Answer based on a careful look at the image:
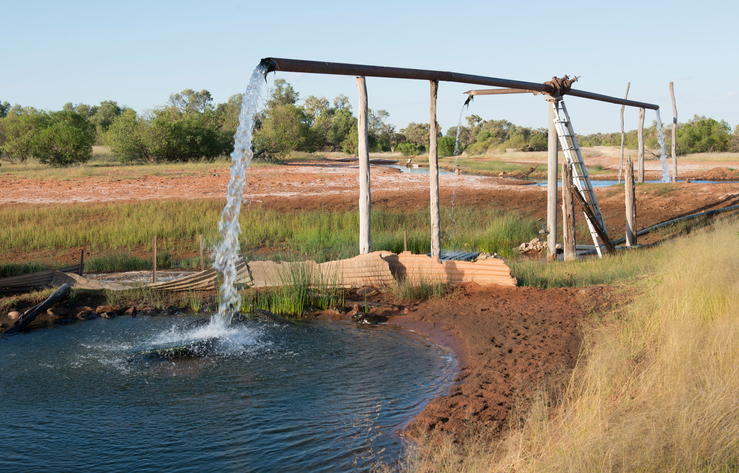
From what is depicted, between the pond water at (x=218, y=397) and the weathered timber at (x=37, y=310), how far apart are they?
172mm

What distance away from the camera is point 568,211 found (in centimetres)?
1109

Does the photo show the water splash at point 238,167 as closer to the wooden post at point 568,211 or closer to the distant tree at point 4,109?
the wooden post at point 568,211

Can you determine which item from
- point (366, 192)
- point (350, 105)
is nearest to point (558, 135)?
point (366, 192)

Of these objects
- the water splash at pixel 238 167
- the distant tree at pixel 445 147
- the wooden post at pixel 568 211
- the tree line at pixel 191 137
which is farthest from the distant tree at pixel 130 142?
the wooden post at pixel 568 211

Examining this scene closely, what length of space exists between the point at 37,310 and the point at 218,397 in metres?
4.11

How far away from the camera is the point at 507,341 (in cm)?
666

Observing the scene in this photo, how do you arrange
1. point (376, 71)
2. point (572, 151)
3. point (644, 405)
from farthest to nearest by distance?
point (572, 151) → point (376, 71) → point (644, 405)

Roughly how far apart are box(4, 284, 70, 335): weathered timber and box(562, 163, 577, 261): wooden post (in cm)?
869

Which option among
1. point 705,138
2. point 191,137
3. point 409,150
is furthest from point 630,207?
point 409,150

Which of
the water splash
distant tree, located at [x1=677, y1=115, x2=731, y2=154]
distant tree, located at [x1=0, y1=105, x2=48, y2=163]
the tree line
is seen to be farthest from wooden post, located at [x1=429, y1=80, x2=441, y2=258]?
distant tree, located at [x1=677, y1=115, x2=731, y2=154]

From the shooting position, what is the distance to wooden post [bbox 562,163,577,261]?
11.0m

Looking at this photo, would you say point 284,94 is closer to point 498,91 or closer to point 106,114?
point 106,114

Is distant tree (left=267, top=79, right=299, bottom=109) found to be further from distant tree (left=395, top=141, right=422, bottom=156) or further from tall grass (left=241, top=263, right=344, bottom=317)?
tall grass (left=241, top=263, right=344, bottom=317)

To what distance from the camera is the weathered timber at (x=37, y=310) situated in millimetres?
7667
